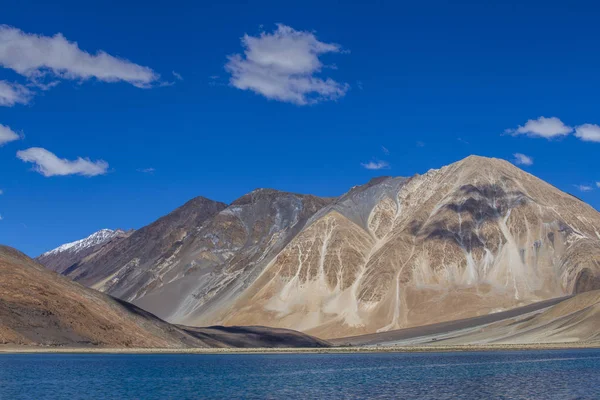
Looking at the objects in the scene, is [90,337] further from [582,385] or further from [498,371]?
[582,385]

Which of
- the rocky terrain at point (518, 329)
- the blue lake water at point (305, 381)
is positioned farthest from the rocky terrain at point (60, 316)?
the rocky terrain at point (518, 329)

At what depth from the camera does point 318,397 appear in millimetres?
49438

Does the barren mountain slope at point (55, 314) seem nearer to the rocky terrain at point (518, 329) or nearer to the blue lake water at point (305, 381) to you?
the blue lake water at point (305, 381)

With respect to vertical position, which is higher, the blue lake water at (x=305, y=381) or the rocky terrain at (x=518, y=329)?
the rocky terrain at (x=518, y=329)

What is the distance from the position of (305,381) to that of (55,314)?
59.7m

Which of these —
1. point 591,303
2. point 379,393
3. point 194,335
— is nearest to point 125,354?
point 194,335

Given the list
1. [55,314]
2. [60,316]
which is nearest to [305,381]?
[60,316]

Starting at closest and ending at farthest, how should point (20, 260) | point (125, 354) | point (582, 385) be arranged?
point (582, 385), point (125, 354), point (20, 260)

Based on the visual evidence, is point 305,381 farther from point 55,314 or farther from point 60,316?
point 55,314

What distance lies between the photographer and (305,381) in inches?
2509

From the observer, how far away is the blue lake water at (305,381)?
165ft

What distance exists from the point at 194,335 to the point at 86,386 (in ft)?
342

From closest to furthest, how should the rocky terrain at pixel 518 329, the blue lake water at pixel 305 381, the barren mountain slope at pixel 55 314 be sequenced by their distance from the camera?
the blue lake water at pixel 305 381 → the barren mountain slope at pixel 55 314 → the rocky terrain at pixel 518 329

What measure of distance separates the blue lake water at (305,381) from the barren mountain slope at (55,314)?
1934cm
